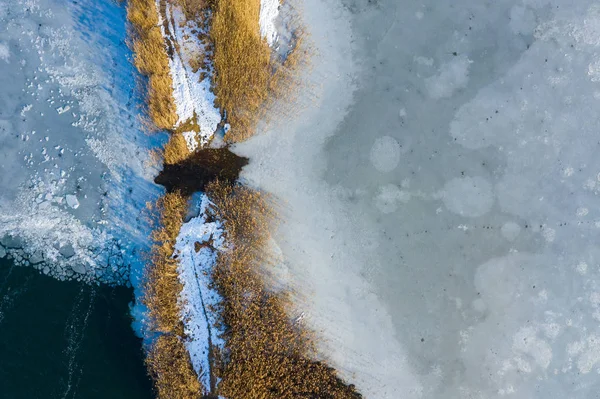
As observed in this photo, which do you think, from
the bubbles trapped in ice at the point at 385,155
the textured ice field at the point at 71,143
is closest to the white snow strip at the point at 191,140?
the textured ice field at the point at 71,143

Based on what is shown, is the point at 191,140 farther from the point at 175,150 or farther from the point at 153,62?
the point at 153,62

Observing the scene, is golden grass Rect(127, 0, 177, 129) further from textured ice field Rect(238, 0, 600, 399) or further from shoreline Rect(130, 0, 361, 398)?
textured ice field Rect(238, 0, 600, 399)

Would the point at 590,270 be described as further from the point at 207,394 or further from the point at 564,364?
the point at 207,394

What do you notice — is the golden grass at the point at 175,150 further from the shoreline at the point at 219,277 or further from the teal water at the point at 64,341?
the teal water at the point at 64,341

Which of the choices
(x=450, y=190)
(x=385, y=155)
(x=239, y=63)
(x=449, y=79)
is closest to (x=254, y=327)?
(x=385, y=155)

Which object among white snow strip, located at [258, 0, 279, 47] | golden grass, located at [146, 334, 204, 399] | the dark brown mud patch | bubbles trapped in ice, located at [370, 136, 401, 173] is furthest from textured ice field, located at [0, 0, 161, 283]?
bubbles trapped in ice, located at [370, 136, 401, 173]
